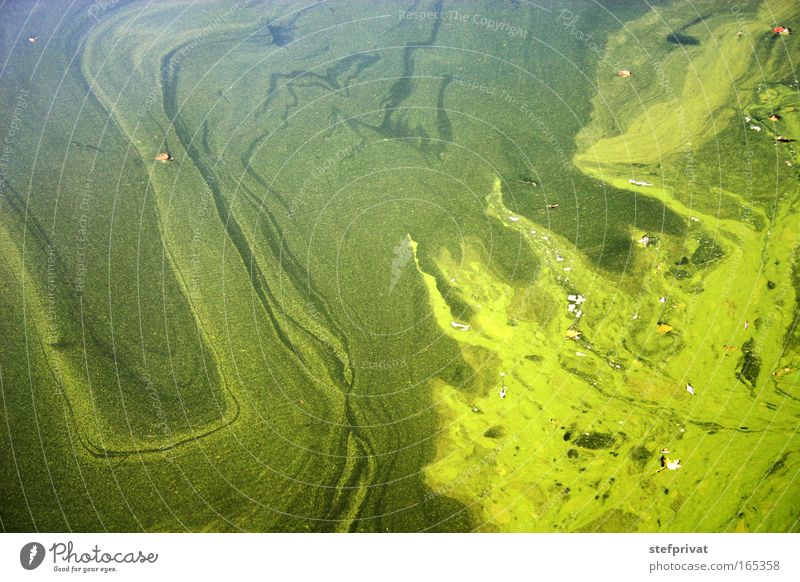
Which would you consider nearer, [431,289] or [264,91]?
[431,289]

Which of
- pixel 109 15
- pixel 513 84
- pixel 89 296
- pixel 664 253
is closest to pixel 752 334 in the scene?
pixel 664 253

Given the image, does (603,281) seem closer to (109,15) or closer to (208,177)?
(208,177)

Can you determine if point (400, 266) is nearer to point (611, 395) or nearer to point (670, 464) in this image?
point (611, 395)

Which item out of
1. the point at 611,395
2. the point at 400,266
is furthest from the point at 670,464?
the point at 400,266

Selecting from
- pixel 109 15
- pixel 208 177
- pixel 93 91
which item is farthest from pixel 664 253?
pixel 109 15
